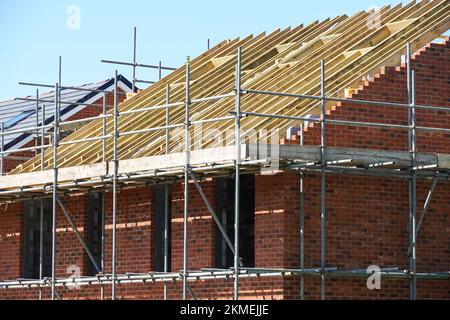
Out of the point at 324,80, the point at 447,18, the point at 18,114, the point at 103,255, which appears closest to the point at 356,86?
the point at 324,80

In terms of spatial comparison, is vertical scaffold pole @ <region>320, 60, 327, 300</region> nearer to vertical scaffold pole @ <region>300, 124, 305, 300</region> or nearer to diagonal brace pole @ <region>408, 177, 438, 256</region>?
vertical scaffold pole @ <region>300, 124, 305, 300</region>

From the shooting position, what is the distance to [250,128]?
92.8ft

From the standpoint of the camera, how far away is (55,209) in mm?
30641

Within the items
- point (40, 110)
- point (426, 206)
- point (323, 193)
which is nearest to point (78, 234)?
point (323, 193)

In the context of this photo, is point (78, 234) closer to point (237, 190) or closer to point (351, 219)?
point (237, 190)

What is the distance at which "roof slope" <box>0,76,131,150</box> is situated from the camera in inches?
1459

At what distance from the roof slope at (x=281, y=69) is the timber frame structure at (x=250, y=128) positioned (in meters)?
0.03

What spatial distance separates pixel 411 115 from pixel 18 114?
572 inches

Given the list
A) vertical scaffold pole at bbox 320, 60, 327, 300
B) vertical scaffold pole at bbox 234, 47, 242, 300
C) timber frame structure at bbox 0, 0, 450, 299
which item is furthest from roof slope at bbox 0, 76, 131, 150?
vertical scaffold pole at bbox 320, 60, 327, 300

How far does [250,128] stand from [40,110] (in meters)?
12.1

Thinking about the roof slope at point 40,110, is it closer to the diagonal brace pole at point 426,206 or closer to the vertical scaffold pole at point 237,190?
the vertical scaffold pole at point 237,190

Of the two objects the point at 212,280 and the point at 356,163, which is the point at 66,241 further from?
the point at 356,163

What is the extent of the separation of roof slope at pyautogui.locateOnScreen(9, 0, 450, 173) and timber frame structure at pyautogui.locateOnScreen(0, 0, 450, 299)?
0.08 feet
